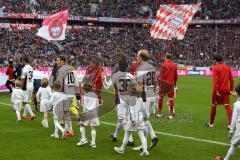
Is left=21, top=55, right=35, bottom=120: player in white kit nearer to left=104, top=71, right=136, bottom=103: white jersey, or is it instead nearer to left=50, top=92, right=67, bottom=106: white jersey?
left=50, top=92, right=67, bottom=106: white jersey

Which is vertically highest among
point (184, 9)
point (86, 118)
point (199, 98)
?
point (184, 9)

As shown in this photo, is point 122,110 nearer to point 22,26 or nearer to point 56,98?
point 56,98

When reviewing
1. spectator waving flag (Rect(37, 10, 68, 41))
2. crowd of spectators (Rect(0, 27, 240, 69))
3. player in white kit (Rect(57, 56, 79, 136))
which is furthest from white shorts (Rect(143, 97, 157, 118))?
crowd of spectators (Rect(0, 27, 240, 69))

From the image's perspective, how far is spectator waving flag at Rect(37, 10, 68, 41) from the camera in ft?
85.2

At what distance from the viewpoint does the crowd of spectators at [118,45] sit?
50156 millimetres

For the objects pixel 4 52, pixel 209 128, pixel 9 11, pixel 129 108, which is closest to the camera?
pixel 129 108

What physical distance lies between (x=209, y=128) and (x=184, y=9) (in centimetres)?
1392

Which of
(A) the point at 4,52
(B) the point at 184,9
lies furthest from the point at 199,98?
(A) the point at 4,52

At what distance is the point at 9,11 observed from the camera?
53.6 metres

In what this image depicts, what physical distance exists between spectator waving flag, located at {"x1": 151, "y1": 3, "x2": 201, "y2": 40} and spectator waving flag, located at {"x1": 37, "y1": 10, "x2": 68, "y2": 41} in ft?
18.7

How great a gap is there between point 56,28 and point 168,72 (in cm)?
1230

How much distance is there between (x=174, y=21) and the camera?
2722 centimetres

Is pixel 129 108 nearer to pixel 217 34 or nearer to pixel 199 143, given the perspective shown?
pixel 199 143

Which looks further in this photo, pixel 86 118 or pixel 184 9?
pixel 184 9
